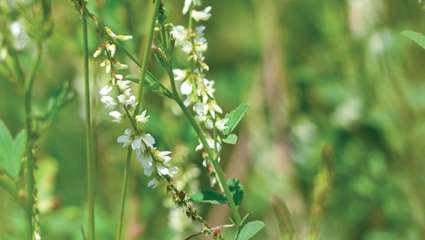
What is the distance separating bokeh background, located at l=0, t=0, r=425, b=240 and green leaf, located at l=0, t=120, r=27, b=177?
553mm

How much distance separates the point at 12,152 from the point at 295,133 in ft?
4.66

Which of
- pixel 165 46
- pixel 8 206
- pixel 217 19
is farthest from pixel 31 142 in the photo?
pixel 217 19

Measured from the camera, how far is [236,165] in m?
2.77

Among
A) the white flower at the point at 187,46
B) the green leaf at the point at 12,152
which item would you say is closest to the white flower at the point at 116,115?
the white flower at the point at 187,46

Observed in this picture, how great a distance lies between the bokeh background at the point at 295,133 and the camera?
222 cm

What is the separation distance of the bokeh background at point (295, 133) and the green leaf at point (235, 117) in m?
0.72

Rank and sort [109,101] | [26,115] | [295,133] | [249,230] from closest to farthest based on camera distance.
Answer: [109,101]
[249,230]
[26,115]
[295,133]

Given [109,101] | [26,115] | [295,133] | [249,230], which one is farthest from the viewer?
[295,133]

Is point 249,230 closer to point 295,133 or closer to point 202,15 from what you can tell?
point 202,15

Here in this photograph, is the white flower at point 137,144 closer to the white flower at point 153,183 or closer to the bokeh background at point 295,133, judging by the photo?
the white flower at point 153,183

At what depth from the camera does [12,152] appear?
147 centimetres

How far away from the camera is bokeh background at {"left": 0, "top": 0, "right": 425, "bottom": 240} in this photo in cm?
222

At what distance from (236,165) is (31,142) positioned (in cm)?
142

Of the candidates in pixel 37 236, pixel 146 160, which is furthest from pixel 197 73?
pixel 37 236
